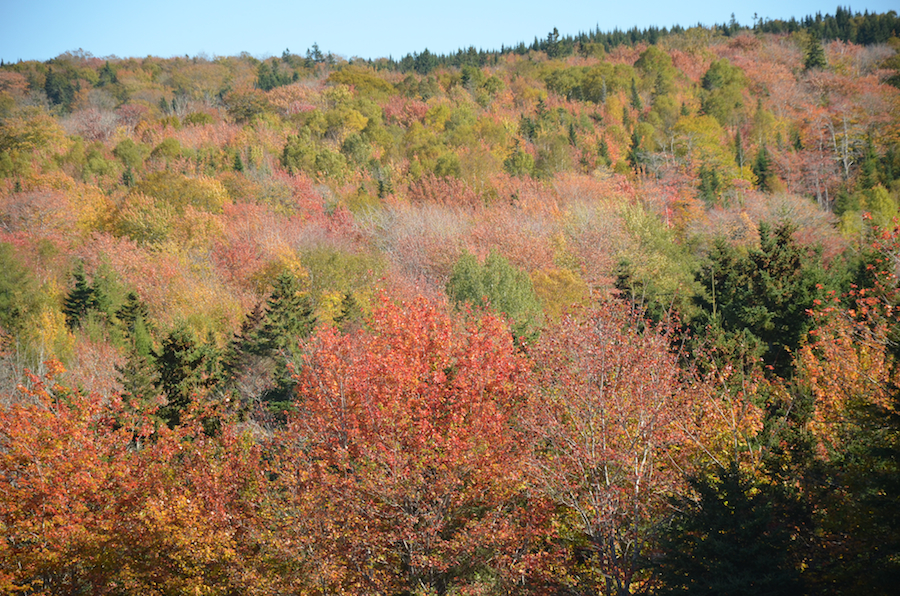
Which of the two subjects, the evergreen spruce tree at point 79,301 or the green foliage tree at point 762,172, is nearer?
the evergreen spruce tree at point 79,301

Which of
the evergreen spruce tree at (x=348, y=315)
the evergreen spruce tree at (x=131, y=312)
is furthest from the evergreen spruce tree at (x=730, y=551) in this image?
the evergreen spruce tree at (x=131, y=312)

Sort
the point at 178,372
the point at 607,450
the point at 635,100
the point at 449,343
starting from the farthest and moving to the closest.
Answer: the point at 635,100 < the point at 178,372 < the point at 449,343 < the point at 607,450

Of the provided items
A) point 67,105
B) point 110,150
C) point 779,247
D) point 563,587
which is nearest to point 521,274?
point 779,247

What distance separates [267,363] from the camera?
2436cm

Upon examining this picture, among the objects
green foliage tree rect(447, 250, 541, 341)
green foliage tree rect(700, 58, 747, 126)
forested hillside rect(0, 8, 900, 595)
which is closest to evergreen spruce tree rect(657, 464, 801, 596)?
forested hillside rect(0, 8, 900, 595)

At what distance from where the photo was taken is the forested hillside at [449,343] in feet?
36.8

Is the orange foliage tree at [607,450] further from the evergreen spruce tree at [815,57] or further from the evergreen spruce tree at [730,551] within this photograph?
the evergreen spruce tree at [815,57]

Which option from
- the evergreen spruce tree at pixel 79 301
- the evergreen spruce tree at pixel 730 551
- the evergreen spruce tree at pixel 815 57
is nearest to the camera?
the evergreen spruce tree at pixel 730 551

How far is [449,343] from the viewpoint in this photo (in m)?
16.3

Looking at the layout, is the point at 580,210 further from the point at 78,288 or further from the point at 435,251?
the point at 78,288

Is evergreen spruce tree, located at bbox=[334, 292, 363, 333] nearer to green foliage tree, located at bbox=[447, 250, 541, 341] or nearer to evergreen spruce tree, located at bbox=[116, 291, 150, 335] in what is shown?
green foliage tree, located at bbox=[447, 250, 541, 341]

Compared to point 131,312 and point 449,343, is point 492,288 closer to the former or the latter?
point 449,343

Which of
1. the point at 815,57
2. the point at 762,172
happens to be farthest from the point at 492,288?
the point at 815,57

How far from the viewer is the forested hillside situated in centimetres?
1120
